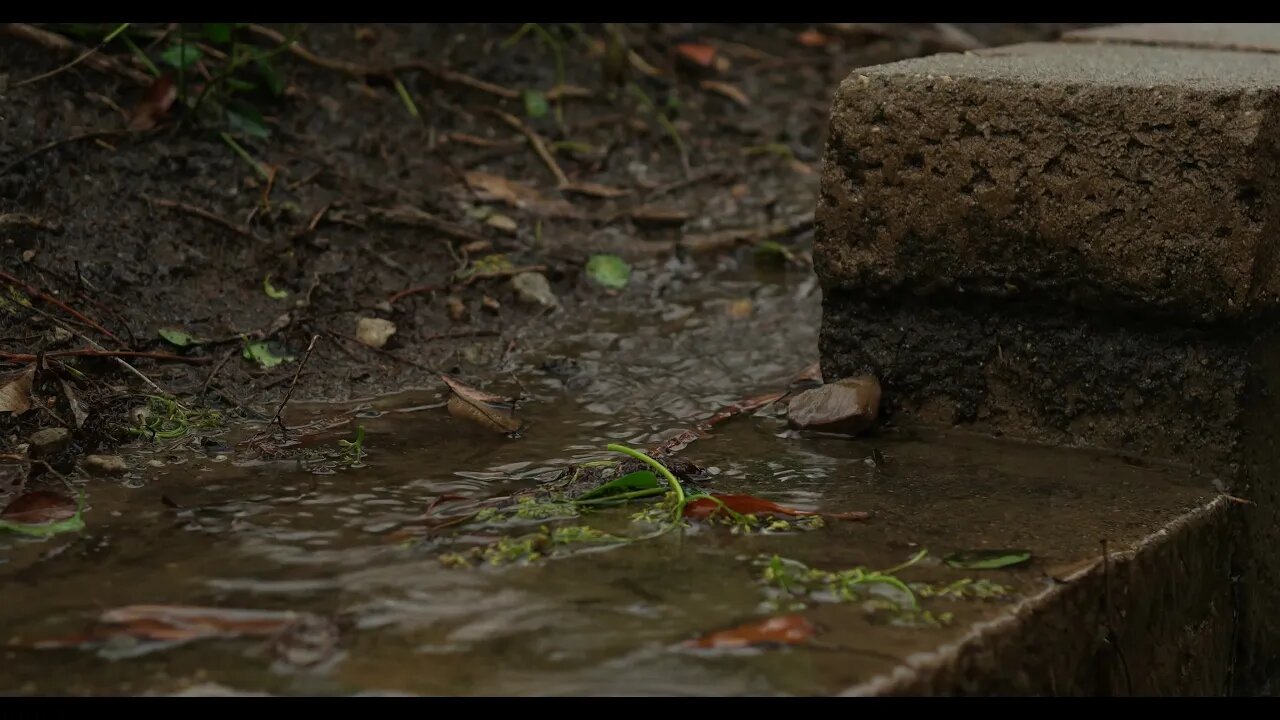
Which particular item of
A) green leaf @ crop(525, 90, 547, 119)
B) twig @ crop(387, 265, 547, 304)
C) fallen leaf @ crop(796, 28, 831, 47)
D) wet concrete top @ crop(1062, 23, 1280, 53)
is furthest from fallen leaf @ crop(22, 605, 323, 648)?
fallen leaf @ crop(796, 28, 831, 47)

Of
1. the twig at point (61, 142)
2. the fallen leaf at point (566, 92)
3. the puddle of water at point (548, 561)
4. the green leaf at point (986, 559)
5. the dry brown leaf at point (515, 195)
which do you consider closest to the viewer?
the puddle of water at point (548, 561)

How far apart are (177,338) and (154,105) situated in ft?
3.09

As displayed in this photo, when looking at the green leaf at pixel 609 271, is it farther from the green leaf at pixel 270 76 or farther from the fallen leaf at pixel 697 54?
the fallen leaf at pixel 697 54

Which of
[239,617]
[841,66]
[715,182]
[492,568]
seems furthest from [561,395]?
[841,66]

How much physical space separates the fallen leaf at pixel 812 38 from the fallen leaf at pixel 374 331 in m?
2.93

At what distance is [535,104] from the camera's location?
4.60 metres

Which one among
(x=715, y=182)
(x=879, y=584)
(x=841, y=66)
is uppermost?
(x=841, y=66)

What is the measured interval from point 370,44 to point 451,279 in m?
1.24

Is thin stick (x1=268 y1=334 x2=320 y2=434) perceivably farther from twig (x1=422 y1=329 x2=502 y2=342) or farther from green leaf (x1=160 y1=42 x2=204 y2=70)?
green leaf (x1=160 y1=42 x2=204 y2=70)

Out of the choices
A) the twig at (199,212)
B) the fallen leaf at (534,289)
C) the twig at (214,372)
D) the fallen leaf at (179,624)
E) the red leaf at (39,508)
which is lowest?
the fallen leaf at (179,624)

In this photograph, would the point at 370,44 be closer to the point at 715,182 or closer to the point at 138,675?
the point at 715,182

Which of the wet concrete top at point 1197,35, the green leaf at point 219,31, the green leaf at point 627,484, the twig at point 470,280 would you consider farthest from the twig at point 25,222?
the wet concrete top at point 1197,35

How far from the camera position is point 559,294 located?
374 centimetres

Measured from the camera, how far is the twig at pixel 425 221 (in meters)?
3.76
